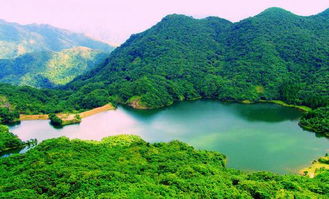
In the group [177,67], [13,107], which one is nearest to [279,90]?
[177,67]

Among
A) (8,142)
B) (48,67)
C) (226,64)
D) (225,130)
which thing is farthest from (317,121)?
(48,67)

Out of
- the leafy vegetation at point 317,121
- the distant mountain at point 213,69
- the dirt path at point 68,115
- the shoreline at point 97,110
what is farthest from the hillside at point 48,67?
the leafy vegetation at point 317,121

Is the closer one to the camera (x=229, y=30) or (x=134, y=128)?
(x=134, y=128)

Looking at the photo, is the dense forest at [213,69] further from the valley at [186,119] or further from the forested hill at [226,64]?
the valley at [186,119]

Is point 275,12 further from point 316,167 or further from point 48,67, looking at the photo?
point 48,67

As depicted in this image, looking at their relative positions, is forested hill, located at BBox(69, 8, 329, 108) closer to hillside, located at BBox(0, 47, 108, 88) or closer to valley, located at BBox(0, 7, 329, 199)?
valley, located at BBox(0, 7, 329, 199)

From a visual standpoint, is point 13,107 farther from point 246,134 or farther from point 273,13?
point 273,13
